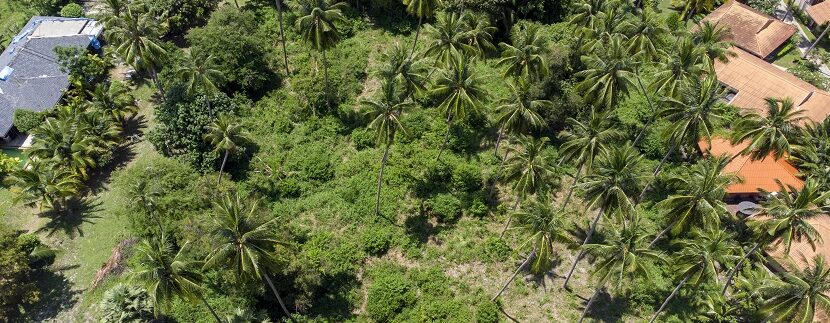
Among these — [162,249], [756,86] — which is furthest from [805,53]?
[162,249]

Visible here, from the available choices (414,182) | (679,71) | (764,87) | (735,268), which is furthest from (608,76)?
(764,87)

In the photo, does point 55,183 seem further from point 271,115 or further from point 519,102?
point 519,102

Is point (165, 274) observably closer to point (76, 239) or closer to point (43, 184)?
point (76, 239)

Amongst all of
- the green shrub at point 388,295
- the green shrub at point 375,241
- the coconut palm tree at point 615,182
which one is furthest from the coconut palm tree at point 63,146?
the coconut palm tree at point 615,182

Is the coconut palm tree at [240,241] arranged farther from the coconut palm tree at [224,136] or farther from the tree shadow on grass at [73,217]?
the tree shadow on grass at [73,217]

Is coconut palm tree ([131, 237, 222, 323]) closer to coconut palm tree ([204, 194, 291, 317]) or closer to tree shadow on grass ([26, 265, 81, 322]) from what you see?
coconut palm tree ([204, 194, 291, 317])

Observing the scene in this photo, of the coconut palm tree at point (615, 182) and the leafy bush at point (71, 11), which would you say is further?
the leafy bush at point (71, 11)
